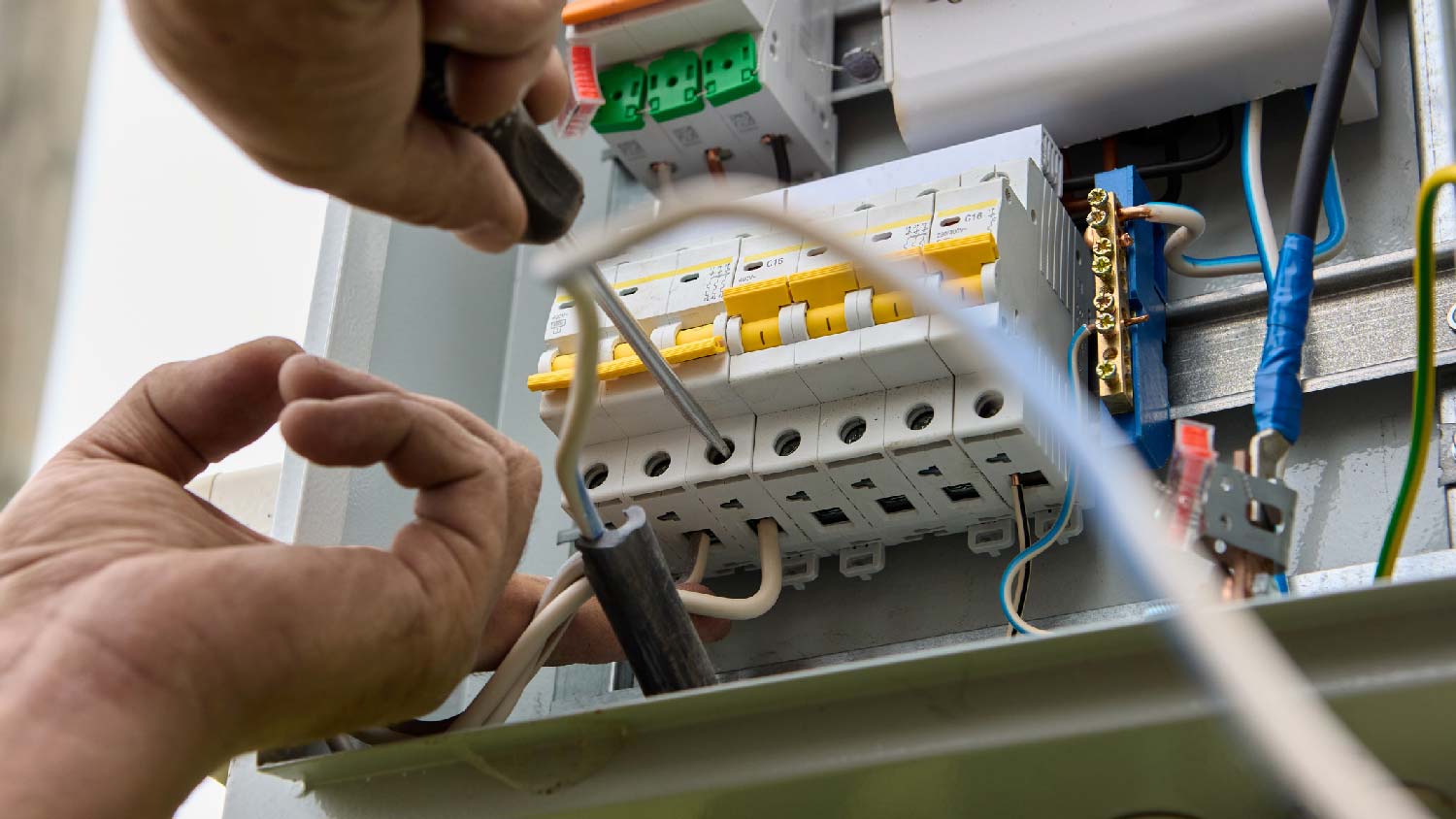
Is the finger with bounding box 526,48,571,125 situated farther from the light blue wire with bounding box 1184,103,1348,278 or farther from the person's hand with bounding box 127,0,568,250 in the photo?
the light blue wire with bounding box 1184,103,1348,278

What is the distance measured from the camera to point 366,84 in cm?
63

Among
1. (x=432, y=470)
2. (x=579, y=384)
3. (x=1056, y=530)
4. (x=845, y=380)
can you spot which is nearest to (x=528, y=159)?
(x=579, y=384)

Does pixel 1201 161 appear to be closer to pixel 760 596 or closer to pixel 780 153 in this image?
pixel 780 153

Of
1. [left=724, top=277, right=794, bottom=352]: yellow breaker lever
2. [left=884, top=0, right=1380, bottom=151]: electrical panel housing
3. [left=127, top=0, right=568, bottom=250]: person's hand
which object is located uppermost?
[left=884, top=0, right=1380, bottom=151]: electrical panel housing

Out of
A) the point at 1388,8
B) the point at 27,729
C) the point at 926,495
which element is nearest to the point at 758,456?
the point at 926,495

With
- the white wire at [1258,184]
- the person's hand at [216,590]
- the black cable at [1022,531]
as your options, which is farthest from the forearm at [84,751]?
the white wire at [1258,184]

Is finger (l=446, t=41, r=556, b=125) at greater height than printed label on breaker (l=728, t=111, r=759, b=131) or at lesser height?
lesser

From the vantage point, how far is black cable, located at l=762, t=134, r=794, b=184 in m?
1.48

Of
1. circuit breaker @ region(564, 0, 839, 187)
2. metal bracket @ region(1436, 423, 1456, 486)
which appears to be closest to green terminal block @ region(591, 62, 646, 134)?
circuit breaker @ region(564, 0, 839, 187)

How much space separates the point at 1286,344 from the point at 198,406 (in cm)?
68

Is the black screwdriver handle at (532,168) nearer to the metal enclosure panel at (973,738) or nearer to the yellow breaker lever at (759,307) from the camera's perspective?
the metal enclosure panel at (973,738)

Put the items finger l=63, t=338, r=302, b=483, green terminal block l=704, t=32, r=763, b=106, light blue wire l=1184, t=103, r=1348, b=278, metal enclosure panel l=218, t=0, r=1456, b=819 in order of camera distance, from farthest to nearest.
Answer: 1. green terminal block l=704, t=32, r=763, b=106
2. light blue wire l=1184, t=103, r=1348, b=278
3. finger l=63, t=338, r=302, b=483
4. metal enclosure panel l=218, t=0, r=1456, b=819

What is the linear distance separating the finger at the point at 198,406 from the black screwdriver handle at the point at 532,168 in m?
0.28

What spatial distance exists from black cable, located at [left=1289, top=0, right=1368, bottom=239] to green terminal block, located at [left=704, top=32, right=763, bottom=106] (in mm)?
526
